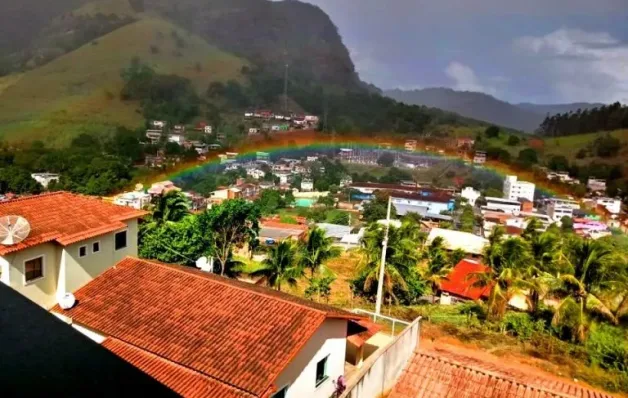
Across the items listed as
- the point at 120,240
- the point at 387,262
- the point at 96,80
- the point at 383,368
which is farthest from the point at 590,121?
the point at 383,368

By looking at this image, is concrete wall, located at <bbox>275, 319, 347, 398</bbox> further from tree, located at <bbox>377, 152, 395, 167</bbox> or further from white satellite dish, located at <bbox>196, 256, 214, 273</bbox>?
tree, located at <bbox>377, 152, 395, 167</bbox>

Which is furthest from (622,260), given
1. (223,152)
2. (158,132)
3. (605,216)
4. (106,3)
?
(106,3)

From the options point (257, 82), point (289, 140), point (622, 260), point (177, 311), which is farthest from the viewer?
point (257, 82)

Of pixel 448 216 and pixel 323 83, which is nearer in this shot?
pixel 448 216

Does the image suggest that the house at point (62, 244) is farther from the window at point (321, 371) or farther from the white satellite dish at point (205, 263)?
the window at point (321, 371)

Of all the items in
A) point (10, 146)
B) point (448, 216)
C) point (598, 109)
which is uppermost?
point (598, 109)

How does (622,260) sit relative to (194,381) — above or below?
above

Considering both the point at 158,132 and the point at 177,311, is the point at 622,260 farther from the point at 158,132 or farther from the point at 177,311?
the point at 158,132
